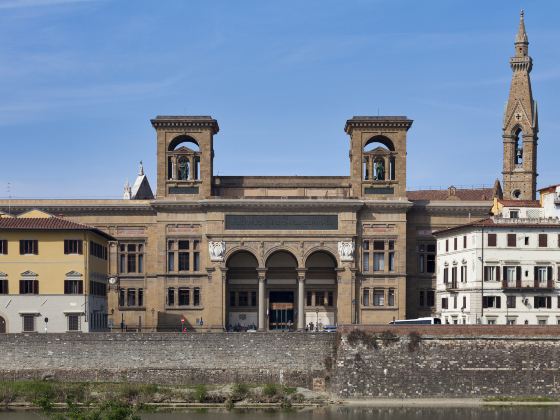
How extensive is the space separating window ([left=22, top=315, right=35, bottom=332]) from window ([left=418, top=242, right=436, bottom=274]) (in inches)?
1466

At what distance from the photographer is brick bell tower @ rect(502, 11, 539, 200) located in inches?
5236

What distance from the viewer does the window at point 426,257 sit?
114562 millimetres

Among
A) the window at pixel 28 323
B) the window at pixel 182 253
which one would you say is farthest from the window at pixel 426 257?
the window at pixel 28 323

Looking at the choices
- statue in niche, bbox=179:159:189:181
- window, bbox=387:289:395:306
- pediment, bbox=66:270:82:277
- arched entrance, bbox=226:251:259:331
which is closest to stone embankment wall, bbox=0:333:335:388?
pediment, bbox=66:270:82:277

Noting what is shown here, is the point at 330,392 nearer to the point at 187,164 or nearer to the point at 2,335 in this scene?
the point at 2,335

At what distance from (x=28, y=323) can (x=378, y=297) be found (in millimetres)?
32725

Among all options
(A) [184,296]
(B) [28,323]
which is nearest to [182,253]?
(A) [184,296]

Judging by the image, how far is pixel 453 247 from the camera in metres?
103

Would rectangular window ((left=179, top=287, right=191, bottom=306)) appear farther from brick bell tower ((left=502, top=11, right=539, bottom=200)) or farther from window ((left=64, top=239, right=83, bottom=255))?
brick bell tower ((left=502, top=11, right=539, bottom=200))

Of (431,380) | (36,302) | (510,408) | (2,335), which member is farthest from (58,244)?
(510,408)

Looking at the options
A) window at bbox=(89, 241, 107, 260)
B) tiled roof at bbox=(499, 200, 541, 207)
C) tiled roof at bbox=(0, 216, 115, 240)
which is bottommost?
window at bbox=(89, 241, 107, 260)

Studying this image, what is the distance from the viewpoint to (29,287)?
96000mm

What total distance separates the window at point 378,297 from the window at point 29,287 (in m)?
31.8

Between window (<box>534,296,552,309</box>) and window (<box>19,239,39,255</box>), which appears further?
window (<box>19,239,39,255</box>)
